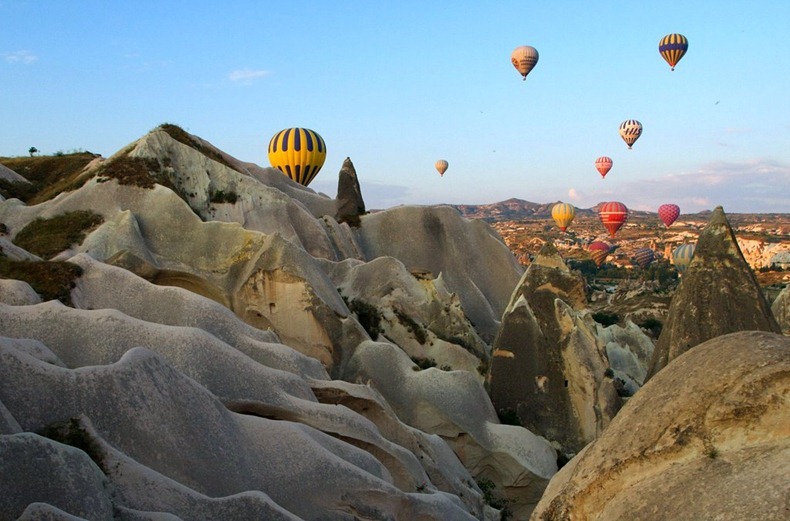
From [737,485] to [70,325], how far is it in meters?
9.47

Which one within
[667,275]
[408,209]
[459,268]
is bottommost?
[667,275]

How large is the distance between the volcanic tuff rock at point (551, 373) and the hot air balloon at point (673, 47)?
153 ft

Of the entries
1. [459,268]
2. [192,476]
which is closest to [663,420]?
[192,476]

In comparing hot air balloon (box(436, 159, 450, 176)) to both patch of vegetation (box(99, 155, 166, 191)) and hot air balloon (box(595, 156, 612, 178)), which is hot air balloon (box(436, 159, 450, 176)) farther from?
patch of vegetation (box(99, 155, 166, 191))

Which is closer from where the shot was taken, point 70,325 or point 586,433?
point 70,325

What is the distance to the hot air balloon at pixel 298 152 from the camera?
38594 millimetres

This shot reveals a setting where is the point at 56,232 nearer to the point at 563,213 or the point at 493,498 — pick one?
the point at 493,498

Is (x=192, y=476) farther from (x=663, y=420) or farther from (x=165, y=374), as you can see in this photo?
(x=663, y=420)

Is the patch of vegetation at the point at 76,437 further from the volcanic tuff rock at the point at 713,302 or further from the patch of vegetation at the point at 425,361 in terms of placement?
the patch of vegetation at the point at 425,361

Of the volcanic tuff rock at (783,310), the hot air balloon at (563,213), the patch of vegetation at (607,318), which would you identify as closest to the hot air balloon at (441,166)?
the hot air balloon at (563,213)

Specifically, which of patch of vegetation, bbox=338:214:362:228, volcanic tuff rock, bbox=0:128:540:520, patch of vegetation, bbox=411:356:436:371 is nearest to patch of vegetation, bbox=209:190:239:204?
volcanic tuff rock, bbox=0:128:540:520

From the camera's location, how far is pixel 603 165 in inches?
3506

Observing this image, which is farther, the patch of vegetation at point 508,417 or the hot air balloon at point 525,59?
the hot air balloon at point 525,59

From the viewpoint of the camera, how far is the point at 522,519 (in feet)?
56.7
